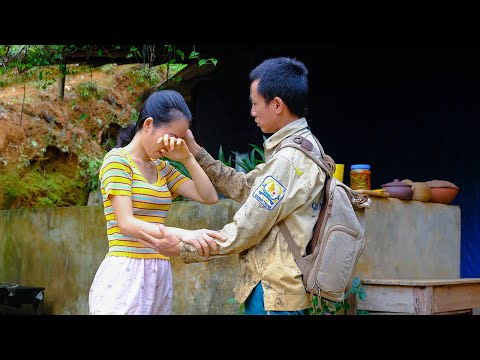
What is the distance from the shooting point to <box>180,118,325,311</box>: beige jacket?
2.75 metres

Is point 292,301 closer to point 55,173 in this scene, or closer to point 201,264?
point 201,264

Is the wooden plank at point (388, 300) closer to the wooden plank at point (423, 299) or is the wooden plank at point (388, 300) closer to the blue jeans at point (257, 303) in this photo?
the wooden plank at point (423, 299)

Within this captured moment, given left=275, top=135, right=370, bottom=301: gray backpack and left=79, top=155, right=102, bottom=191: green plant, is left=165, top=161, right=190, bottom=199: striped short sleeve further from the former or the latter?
left=79, top=155, right=102, bottom=191: green plant

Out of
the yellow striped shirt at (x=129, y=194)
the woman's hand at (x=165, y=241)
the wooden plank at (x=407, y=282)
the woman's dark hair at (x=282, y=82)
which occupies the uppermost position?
the woman's dark hair at (x=282, y=82)

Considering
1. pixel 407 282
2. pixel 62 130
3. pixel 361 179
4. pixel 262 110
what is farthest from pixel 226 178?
pixel 62 130

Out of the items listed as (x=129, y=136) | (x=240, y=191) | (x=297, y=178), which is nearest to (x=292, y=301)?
(x=297, y=178)

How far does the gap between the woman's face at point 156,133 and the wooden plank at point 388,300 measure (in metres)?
2.30

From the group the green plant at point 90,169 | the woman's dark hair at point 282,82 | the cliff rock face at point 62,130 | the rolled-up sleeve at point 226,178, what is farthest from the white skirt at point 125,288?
the green plant at point 90,169

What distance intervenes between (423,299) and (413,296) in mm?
70

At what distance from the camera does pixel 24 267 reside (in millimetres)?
7047

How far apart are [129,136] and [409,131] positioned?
4262 mm

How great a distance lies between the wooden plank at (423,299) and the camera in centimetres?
464

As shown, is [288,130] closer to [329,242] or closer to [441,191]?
[329,242]

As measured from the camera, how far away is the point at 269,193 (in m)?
2.74
